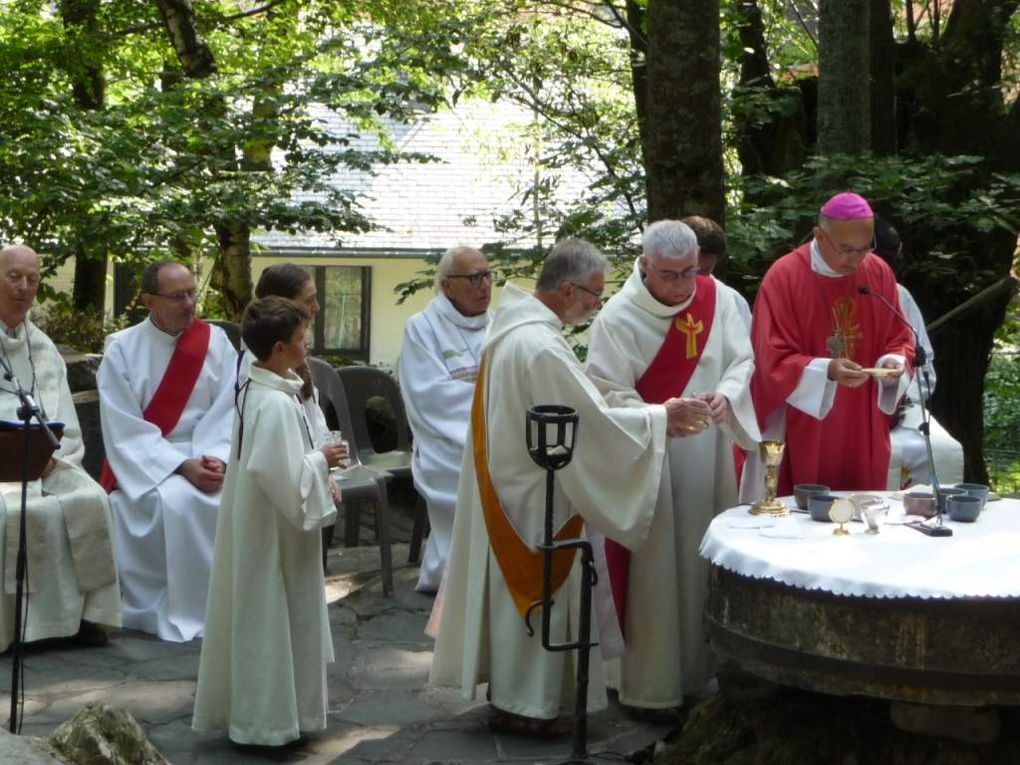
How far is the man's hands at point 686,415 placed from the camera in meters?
5.65

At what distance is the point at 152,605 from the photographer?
7520mm

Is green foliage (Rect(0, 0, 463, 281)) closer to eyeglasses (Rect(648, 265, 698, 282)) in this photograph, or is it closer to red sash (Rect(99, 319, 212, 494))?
red sash (Rect(99, 319, 212, 494))

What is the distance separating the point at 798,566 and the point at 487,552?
149 cm

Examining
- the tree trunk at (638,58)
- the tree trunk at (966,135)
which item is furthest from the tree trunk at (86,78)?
the tree trunk at (966,135)

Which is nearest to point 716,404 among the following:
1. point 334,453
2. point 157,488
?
point 334,453

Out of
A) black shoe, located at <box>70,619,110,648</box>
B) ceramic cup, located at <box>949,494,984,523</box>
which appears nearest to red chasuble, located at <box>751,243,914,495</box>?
ceramic cup, located at <box>949,494,984,523</box>

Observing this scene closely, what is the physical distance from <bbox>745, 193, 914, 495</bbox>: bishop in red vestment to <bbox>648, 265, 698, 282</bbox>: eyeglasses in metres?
0.67

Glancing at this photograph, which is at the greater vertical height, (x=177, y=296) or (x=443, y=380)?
(x=177, y=296)

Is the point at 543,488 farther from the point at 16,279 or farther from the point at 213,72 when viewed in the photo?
the point at 213,72

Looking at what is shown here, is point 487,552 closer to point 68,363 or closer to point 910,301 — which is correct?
point 910,301

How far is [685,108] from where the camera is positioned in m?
7.77

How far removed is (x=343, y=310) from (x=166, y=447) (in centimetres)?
1803

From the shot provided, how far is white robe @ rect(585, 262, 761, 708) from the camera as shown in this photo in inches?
235

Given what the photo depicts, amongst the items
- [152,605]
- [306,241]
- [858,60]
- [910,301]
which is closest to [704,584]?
[910,301]
